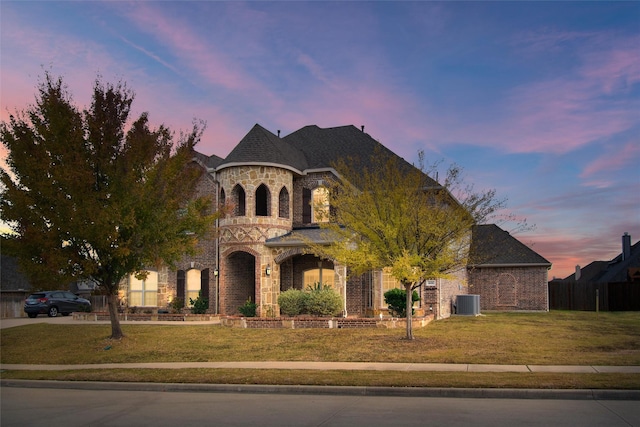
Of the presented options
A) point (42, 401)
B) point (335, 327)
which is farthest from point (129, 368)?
point (335, 327)

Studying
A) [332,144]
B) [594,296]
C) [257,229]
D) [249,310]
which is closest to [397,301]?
[249,310]

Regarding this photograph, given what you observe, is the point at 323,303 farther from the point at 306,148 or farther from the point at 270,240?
the point at 306,148

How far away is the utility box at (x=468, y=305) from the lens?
30.4 m

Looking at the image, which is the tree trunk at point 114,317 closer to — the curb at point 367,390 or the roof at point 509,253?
the curb at point 367,390

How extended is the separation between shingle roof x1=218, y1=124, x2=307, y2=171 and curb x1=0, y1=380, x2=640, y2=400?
1514 cm

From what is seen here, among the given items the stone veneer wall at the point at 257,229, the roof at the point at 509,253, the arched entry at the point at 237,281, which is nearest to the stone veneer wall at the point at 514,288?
the roof at the point at 509,253

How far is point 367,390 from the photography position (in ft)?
37.2

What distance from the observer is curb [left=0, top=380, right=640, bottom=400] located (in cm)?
1048

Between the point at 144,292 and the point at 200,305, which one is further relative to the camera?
the point at 144,292

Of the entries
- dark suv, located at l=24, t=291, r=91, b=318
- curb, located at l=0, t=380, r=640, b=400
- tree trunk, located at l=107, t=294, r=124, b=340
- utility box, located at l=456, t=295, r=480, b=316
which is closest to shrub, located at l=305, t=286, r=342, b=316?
tree trunk, located at l=107, t=294, r=124, b=340

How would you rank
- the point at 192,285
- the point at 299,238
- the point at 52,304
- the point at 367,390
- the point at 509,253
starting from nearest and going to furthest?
the point at 367,390 < the point at 299,238 < the point at 192,285 < the point at 52,304 < the point at 509,253

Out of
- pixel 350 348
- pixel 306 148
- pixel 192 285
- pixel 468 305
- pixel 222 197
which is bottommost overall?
pixel 350 348

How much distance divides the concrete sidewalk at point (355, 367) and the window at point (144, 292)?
47.1 ft

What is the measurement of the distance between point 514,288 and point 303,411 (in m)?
28.7
